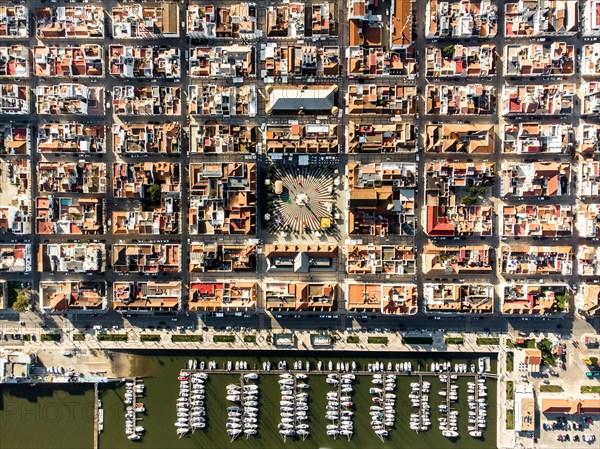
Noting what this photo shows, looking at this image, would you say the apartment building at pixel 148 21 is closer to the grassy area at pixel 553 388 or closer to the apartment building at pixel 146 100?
the apartment building at pixel 146 100

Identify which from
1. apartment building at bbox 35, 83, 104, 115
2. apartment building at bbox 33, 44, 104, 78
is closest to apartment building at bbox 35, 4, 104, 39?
→ apartment building at bbox 33, 44, 104, 78

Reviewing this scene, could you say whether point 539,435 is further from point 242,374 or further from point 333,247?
point 242,374

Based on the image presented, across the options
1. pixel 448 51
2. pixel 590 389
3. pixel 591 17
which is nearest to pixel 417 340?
pixel 590 389

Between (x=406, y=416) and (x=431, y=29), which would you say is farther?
(x=406, y=416)

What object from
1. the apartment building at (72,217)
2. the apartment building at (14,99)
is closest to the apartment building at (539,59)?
the apartment building at (72,217)

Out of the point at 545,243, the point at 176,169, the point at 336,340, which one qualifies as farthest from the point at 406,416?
the point at 176,169

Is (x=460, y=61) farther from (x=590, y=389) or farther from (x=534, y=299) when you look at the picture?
(x=590, y=389)

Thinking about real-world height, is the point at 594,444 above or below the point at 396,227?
below
